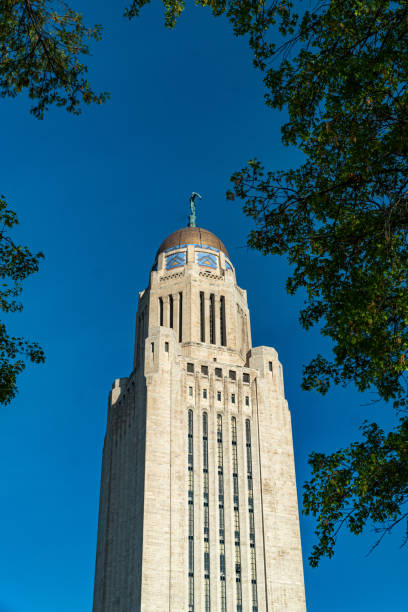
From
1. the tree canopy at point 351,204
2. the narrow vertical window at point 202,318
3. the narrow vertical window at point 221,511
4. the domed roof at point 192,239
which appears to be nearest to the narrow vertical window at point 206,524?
the narrow vertical window at point 221,511

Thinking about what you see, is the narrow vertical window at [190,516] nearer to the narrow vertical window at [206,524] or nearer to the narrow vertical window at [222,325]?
the narrow vertical window at [206,524]

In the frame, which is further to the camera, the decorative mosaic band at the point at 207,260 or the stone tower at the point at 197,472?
the decorative mosaic band at the point at 207,260

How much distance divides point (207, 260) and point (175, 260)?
10.7 ft

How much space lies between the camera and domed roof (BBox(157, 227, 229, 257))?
77125 millimetres

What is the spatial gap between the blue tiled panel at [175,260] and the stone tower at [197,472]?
2618 millimetres

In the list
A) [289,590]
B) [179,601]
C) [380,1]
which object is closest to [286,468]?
[289,590]

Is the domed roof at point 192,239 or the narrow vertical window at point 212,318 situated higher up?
the domed roof at point 192,239

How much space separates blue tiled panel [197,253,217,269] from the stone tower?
85.4 inches

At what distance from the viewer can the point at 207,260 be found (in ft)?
247

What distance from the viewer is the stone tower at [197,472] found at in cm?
5312

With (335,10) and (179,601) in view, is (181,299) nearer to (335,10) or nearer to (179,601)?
(179,601)

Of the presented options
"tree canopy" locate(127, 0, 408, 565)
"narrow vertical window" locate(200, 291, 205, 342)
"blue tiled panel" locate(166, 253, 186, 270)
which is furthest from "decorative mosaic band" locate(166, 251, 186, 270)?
"tree canopy" locate(127, 0, 408, 565)

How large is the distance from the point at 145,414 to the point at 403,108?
4617cm

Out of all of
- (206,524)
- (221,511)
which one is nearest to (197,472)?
(221,511)
